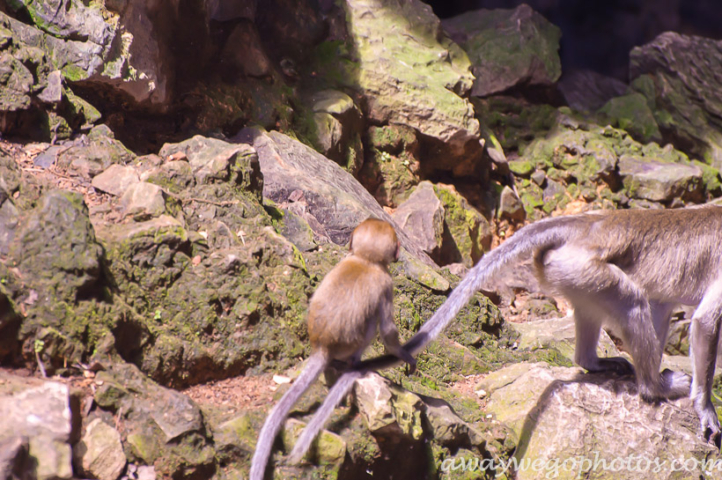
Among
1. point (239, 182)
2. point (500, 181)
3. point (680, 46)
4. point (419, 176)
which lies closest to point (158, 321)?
point (239, 182)

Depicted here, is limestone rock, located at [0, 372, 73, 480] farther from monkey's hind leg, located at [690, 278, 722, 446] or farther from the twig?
monkey's hind leg, located at [690, 278, 722, 446]

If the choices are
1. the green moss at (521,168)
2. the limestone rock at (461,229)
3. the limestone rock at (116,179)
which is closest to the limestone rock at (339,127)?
the limestone rock at (461,229)

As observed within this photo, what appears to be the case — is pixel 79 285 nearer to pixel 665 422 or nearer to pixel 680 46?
pixel 665 422

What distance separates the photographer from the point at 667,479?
459 centimetres

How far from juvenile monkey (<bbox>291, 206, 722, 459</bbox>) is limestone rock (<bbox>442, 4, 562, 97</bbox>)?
8.44 metres

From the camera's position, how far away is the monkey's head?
4129 mm

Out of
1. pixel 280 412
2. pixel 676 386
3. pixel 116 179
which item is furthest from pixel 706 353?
pixel 116 179

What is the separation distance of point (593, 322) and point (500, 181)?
7236 mm

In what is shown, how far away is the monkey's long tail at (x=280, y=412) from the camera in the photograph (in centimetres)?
334

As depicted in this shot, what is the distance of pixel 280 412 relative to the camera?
11.6ft

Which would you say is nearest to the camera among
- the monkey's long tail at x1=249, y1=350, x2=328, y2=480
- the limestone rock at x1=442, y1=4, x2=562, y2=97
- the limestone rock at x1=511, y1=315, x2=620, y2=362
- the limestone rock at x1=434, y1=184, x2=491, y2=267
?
the monkey's long tail at x1=249, y1=350, x2=328, y2=480

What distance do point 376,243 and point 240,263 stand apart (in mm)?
→ 1057

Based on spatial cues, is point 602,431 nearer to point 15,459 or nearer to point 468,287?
point 468,287

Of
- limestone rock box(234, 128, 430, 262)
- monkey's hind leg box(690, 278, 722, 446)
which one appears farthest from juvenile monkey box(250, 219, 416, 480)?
monkey's hind leg box(690, 278, 722, 446)
